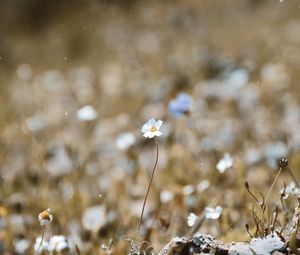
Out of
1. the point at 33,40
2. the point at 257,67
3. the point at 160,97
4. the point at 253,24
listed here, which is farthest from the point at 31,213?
the point at 33,40

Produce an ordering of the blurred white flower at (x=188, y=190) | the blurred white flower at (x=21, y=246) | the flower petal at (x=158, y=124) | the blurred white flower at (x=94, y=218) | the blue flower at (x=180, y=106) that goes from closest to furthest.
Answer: the flower petal at (x=158, y=124)
the blurred white flower at (x=21, y=246)
the blurred white flower at (x=94, y=218)
the blurred white flower at (x=188, y=190)
the blue flower at (x=180, y=106)

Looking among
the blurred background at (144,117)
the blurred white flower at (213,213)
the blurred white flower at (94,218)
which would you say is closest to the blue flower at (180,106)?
the blurred background at (144,117)

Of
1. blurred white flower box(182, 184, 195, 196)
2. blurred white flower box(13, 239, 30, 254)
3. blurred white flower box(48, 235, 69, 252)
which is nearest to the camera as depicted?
blurred white flower box(48, 235, 69, 252)

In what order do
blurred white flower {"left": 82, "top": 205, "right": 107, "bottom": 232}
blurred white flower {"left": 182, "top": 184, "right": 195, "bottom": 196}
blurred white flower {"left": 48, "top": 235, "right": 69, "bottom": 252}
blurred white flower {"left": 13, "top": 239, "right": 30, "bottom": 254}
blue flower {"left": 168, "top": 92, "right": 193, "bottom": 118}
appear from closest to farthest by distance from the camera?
blurred white flower {"left": 48, "top": 235, "right": 69, "bottom": 252} → blurred white flower {"left": 13, "top": 239, "right": 30, "bottom": 254} → blurred white flower {"left": 82, "top": 205, "right": 107, "bottom": 232} → blurred white flower {"left": 182, "top": 184, "right": 195, "bottom": 196} → blue flower {"left": 168, "top": 92, "right": 193, "bottom": 118}

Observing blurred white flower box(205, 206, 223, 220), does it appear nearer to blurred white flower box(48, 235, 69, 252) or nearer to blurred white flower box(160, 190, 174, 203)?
blurred white flower box(48, 235, 69, 252)

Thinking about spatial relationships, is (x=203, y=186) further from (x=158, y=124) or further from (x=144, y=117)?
(x=144, y=117)

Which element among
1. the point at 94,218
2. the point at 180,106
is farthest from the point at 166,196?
the point at 180,106

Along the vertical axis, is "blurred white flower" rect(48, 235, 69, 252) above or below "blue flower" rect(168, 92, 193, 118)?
below

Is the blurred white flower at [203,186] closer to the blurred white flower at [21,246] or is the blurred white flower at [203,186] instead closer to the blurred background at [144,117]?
the blurred background at [144,117]

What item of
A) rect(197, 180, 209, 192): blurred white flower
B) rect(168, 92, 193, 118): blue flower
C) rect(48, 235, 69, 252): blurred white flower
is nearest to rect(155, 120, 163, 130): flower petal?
rect(48, 235, 69, 252): blurred white flower
